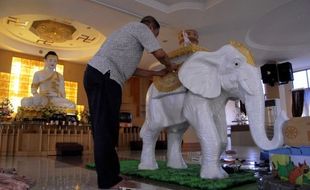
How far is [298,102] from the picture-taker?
10172 mm

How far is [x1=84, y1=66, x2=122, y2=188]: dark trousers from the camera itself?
135cm

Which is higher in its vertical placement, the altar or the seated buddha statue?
the seated buddha statue

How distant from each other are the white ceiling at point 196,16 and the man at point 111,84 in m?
3.39

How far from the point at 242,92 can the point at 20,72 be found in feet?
Result: 24.8

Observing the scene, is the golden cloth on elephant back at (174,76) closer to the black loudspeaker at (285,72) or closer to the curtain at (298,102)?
the black loudspeaker at (285,72)

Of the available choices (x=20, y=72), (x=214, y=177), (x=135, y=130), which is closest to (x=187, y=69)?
(x=214, y=177)

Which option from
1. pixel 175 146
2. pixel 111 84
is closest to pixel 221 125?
pixel 175 146

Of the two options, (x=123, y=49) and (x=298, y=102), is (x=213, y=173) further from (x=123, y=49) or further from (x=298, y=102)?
(x=298, y=102)

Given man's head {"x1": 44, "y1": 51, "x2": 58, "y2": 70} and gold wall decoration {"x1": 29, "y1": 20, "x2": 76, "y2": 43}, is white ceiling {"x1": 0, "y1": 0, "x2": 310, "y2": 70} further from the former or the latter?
man's head {"x1": 44, "y1": 51, "x2": 58, "y2": 70}

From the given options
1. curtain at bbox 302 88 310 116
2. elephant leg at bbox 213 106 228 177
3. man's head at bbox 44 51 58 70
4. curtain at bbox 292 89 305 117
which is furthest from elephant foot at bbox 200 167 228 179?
curtain at bbox 302 88 310 116

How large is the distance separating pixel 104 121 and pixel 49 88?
5315 mm

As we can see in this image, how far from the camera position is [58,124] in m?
5.05

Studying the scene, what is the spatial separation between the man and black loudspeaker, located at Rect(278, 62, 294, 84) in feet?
26.0

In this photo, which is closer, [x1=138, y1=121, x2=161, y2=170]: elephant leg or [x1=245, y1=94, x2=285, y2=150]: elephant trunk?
[x1=245, y1=94, x2=285, y2=150]: elephant trunk
